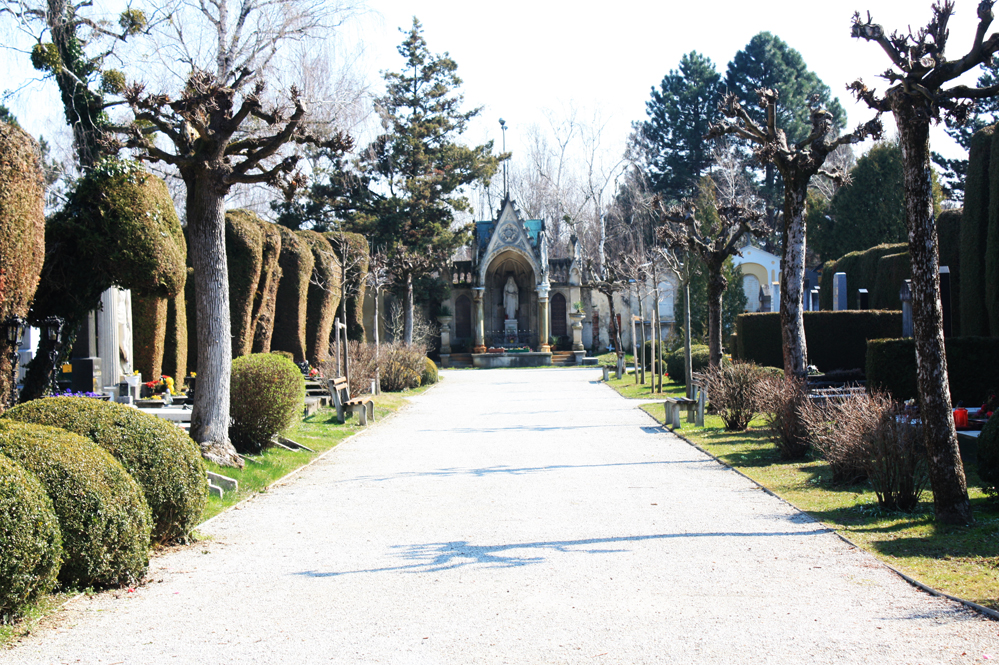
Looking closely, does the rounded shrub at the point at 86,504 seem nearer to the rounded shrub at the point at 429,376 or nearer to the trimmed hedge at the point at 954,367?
the trimmed hedge at the point at 954,367

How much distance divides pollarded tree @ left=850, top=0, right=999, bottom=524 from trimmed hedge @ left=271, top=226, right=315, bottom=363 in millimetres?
17927

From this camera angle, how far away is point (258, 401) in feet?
41.7

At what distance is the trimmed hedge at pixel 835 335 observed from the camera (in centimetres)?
2228

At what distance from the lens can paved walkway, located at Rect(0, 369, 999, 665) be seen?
15.6 feet

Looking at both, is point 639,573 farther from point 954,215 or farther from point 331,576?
point 954,215

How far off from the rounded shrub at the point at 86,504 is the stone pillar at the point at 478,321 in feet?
137

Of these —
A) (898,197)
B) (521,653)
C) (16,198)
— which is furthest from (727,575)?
(898,197)

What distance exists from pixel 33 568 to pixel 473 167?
136 feet

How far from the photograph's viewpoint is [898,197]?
120 ft

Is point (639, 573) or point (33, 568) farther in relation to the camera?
point (639, 573)

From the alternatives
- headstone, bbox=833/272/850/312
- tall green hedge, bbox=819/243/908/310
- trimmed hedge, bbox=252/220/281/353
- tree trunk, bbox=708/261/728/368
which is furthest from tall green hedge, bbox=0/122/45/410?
headstone, bbox=833/272/850/312

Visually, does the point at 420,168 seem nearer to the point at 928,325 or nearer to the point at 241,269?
the point at 241,269

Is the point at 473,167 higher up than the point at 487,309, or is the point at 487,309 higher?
the point at 473,167

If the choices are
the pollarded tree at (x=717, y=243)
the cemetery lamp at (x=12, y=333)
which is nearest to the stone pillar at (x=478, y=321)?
the pollarded tree at (x=717, y=243)
